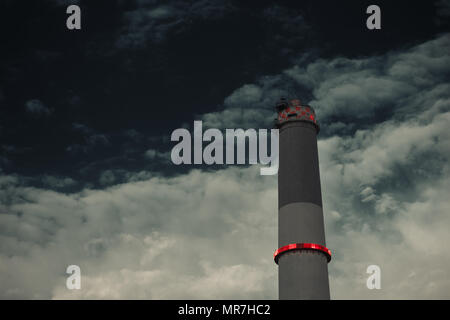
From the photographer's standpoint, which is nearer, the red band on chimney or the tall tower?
the tall tower

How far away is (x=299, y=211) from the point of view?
58750mm

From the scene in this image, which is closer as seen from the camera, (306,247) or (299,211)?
(306,247)

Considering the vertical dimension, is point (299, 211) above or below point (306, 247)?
above

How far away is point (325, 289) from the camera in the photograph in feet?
183

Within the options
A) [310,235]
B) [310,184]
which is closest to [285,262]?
[310,235]

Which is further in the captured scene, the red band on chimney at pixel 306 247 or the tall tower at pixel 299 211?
the red band on chimney at pixel 306 247

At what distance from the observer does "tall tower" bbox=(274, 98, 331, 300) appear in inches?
2184

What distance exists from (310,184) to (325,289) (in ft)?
39.3

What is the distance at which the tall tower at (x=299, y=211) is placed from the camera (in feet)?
182
